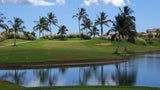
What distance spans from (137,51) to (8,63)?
60.7 m

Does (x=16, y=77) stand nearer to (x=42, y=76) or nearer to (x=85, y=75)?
(x=42, y=76)

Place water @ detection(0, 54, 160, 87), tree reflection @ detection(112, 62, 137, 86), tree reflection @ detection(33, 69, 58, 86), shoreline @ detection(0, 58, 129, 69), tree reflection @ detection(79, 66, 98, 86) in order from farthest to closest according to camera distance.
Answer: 1. shoreline @ detection(0, 58, 129, 69)
2. tree reflection @ detection(33, 69, 58, 86)
3. tree reflection @ detection(79, 66, 98, 86)
4. tree reflection @ detection(112, 62, 137, 86)
5. water @ detection(0, 54, 160, 87)

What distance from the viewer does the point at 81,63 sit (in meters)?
54.2

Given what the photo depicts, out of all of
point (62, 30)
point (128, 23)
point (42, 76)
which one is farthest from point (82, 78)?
point (62, 30)

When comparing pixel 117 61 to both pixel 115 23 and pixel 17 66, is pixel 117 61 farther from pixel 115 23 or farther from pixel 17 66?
pixel 17 66

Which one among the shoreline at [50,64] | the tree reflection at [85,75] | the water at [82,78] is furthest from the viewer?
the shoreline at [50,64]

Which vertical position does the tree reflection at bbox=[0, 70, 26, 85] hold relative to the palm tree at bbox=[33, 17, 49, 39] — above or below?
below

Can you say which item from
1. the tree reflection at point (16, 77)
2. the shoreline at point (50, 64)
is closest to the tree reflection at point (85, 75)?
the tree reflection at point (16, 77)

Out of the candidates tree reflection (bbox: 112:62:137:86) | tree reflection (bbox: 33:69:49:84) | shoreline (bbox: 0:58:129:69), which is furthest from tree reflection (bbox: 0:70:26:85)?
tree reflection (bbox: 112:62:137:86)

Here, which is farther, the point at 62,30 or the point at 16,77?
the point at 62,30

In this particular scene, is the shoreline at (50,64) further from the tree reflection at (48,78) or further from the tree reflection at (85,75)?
the tree reflection at (48,78)

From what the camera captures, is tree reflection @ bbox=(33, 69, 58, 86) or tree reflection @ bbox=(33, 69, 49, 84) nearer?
tree reflection @ bbox=(33, 69, 58, 86)

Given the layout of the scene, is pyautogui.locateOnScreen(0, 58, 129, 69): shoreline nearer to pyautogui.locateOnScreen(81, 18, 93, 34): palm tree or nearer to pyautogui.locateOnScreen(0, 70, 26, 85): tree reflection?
pyautogui.locateOnScreen(0, 70, 26, 85): tree reflection

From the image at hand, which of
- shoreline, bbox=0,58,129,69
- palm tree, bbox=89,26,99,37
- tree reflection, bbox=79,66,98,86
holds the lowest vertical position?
tree reflection, bbox=79,66,98,86
